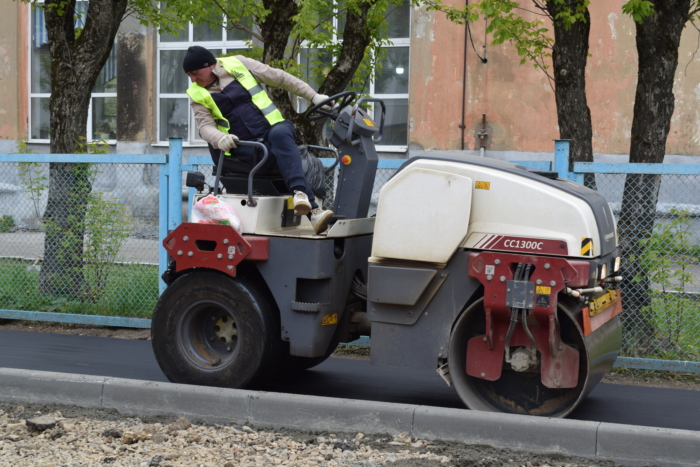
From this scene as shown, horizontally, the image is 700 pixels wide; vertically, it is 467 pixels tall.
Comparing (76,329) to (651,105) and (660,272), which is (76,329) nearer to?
(660,272)

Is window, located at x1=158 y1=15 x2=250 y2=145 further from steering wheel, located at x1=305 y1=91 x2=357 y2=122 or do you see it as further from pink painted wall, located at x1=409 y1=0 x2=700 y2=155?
steering wheel, located at x1=305 y1=91 x2=357 y2=122

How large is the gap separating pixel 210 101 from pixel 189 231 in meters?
0.89

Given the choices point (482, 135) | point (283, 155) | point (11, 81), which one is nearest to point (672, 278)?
point (283, 155)

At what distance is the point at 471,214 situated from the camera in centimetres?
483

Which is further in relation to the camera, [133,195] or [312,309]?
[133,195]

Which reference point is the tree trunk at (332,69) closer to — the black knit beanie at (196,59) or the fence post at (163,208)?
the fence post at (163,208)

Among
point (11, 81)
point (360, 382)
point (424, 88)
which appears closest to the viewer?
point (360, 382)

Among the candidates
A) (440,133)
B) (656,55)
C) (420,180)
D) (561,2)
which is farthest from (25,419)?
(440,133)

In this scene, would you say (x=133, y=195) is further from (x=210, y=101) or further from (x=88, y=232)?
(x=210, y=101)

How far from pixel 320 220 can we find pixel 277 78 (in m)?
1.17

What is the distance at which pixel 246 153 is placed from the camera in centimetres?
557

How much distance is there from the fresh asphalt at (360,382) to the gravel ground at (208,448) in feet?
3.13

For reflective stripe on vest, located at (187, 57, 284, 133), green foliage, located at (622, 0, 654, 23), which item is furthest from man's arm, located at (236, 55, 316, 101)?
green foliage, located at (622, 0, 654, 23)

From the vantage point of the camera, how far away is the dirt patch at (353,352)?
6.39 m
